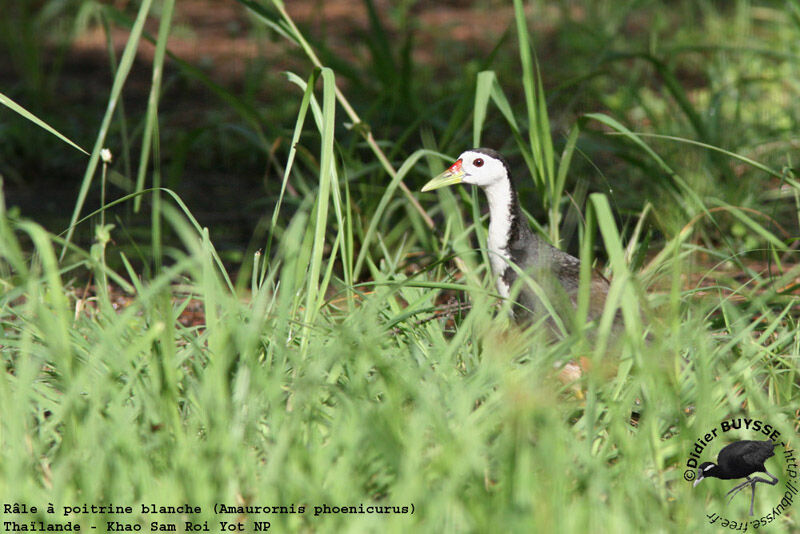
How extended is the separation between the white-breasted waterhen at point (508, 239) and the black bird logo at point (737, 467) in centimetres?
90

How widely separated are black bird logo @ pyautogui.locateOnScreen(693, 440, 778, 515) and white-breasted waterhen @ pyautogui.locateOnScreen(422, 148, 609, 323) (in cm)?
90

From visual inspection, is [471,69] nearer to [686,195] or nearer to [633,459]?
[686,195]

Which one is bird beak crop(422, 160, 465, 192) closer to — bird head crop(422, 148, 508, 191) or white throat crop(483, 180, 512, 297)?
bird head crop(422, 148, 508, 191)

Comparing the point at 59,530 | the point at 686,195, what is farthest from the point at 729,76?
the point at 59,530

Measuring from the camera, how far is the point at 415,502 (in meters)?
1.95

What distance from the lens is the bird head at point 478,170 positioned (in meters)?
3.35

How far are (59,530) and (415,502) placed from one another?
0.77 meters

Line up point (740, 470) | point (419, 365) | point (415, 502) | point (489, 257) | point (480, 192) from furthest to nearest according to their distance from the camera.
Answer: point (480, 192), point (489, 257), point (419, 365), point (740, 470), point (415, 502)

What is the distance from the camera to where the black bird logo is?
7.08 ft

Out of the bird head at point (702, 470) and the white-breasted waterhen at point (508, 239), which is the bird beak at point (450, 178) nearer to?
the white-breasted waterhen at point (508, 239)

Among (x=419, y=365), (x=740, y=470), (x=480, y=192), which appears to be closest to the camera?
(x=740, y=470)

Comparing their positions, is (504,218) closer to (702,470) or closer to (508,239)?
(508,239)

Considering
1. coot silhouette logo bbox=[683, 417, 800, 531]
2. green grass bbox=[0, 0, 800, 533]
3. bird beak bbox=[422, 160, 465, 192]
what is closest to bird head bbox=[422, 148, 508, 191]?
bird beak bbox=[422, 160, 465, 192]

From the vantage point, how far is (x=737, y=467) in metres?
2.17
